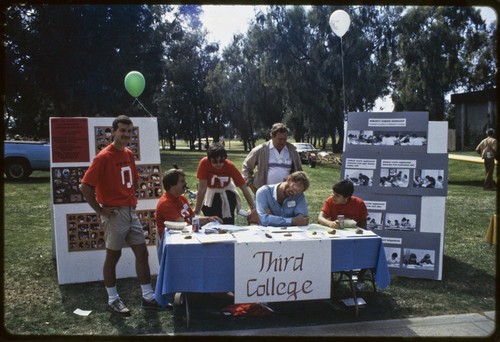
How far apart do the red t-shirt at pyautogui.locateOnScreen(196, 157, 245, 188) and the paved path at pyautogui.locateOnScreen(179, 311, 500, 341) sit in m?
1.95

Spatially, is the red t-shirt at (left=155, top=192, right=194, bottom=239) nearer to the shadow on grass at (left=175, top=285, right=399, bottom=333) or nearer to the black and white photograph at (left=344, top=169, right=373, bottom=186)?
the shadow on grass at (left=175, top=285, right=399, bottom=333)

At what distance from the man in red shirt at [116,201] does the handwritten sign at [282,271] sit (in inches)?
46.0

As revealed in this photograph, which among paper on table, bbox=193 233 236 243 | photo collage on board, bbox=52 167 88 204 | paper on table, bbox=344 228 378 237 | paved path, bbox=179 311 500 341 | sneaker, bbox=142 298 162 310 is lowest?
paved path, bbox=179 311 500 341

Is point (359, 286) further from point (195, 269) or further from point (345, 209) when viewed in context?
point (195, 269)

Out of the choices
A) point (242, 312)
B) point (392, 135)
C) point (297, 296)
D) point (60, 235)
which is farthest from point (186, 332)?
point (392, 135)

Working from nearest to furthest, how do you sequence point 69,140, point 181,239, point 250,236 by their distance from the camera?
1. point 181,239
2. point 250,236
3. point 69,140

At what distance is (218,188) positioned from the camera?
5.62 m

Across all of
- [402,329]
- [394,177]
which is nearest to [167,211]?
[402,329]

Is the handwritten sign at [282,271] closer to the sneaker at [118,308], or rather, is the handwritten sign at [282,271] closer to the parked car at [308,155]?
the sneaker at [118,308]

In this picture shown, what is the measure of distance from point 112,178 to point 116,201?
222 millimetres

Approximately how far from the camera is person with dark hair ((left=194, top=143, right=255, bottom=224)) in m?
5.54

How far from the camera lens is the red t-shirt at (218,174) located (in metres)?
5.54

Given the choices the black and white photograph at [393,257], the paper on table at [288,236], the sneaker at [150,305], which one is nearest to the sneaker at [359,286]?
the black and white photograph at [393,257]

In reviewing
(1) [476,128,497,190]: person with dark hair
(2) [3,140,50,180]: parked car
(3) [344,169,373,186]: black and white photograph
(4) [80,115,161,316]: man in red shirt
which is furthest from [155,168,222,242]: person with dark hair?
(2) [3,140,50,180]: parked car
